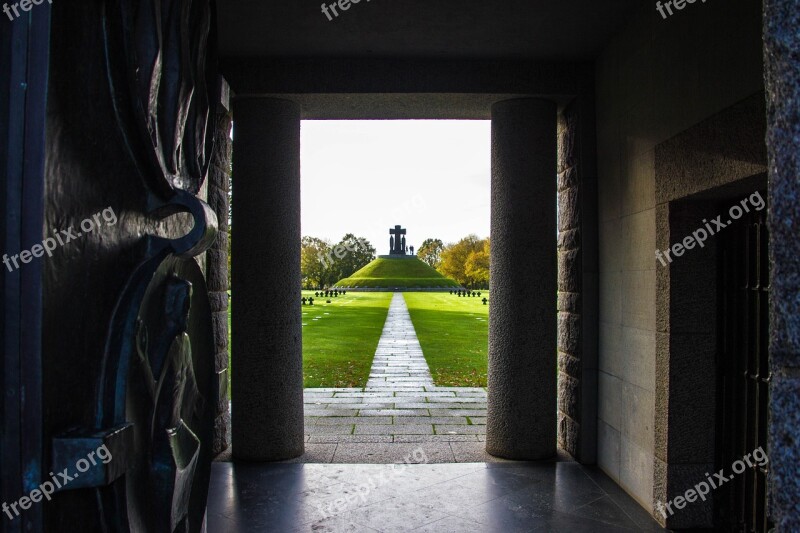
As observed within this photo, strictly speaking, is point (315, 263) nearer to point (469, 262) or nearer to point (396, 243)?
point (396, 243)

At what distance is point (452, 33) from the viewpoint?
5188mm

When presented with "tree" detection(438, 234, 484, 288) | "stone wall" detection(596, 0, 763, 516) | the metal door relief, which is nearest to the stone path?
"stone wall" detection(596, 0, 763, 516)

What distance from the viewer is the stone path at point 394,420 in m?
6.03

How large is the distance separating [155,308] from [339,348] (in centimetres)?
1353

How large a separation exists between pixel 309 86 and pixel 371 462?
12.0 ft

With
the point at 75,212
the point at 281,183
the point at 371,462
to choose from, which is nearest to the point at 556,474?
the point at 371,462

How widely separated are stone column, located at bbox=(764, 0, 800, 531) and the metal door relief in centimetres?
80

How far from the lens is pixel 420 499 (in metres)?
4.80

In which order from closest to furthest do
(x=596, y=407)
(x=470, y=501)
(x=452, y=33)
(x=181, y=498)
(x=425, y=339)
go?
1. (x=181, y=498)
2. (x=470, y=501)
3. (x=452, y=33)
4. (x=596, y=407)
5. (x=425, y=339)

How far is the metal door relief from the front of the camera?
2.50ft

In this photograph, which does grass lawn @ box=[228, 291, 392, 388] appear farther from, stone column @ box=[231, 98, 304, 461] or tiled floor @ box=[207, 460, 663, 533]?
tiled floor @ box=[207, 460, 663, 533]

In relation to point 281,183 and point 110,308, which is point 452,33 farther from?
point 110,308

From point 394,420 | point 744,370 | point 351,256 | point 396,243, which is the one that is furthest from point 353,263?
point 744,370

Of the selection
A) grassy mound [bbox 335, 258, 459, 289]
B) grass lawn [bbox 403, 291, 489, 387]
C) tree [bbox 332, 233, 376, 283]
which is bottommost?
grass lawn [bbox 403, 291, 489, 387]
